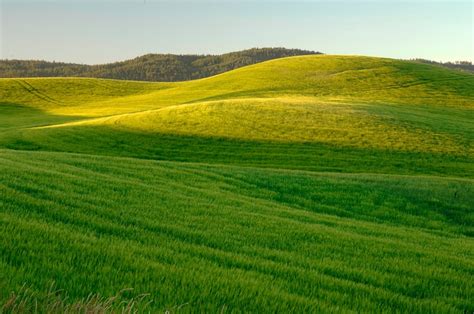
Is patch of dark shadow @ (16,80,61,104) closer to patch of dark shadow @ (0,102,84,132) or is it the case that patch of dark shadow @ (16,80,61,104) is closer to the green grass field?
patch of dark shadow @ (0,102,84,132)

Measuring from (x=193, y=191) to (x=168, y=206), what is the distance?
3.49 metres

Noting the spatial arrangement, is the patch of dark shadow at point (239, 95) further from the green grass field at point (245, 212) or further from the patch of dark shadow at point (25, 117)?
the green grass field at point (245, 212)

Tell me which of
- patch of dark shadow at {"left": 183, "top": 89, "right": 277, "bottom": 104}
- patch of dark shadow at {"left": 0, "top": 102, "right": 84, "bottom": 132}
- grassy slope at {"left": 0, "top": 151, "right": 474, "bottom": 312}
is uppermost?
patch of dark shadow at {"left": 183, "top": 89, "right": 277, "bottom": 104}

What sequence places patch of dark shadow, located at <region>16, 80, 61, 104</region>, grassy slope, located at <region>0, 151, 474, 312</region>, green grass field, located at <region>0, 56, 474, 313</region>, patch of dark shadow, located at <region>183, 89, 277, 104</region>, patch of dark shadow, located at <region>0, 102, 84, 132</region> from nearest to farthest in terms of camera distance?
grassy slope, located at <region>0, 151, 474, 312</region> < green grass field, located at <region>0, 56, 474, 313</region> < patch of dark shadow, located at <region>0, 102, 84, 132</region> < patch of dark shadow, located at <region>183, 89, 277, 104</region> < patch of dark shadow, located at <region>16, 80, 61, 104</region>

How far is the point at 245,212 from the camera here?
1169cm

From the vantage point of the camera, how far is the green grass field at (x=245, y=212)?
17.6 ft

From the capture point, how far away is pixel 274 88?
7269cm

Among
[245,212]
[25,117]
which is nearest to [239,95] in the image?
[25,117]

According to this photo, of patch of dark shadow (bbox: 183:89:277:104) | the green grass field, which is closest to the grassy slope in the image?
the green grass field

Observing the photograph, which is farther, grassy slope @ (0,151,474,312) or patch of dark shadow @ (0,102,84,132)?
patch of dark shadow @ (0,102,84,132)

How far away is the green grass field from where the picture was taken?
17.6ft

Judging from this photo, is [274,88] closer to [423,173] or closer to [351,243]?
[423,173]

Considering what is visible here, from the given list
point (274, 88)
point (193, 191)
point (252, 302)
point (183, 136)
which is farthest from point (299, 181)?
point (274, 88)

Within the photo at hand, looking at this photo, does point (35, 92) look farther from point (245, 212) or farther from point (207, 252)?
point (207, 252)
